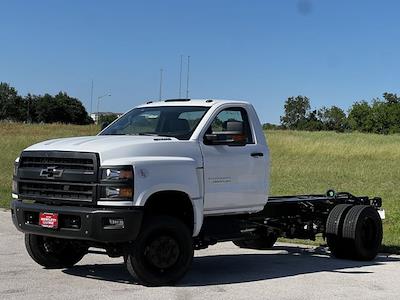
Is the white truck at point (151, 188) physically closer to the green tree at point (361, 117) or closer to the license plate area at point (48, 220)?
the license plate area at point (48, 220)

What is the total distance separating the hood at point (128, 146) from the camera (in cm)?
758

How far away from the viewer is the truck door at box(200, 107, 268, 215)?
845 centimetres

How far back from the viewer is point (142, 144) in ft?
25.6

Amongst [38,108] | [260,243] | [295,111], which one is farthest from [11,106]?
[260,243]

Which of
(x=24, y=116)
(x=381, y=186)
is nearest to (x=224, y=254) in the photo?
(x=381, y=186)

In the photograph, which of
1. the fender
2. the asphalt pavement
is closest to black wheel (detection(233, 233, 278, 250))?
the asphalt pavement

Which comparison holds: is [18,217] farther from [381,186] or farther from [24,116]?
[24,116]

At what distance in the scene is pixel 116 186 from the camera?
24.2ft

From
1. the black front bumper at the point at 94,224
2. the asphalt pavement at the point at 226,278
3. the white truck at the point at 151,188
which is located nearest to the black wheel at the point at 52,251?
the white truck at the point at 151,188

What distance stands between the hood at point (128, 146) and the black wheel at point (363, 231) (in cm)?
335

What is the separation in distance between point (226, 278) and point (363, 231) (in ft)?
10.0

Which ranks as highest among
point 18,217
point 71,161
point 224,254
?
point 71,161

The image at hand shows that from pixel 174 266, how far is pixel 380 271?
326cm

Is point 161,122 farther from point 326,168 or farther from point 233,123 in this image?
point 326,168
